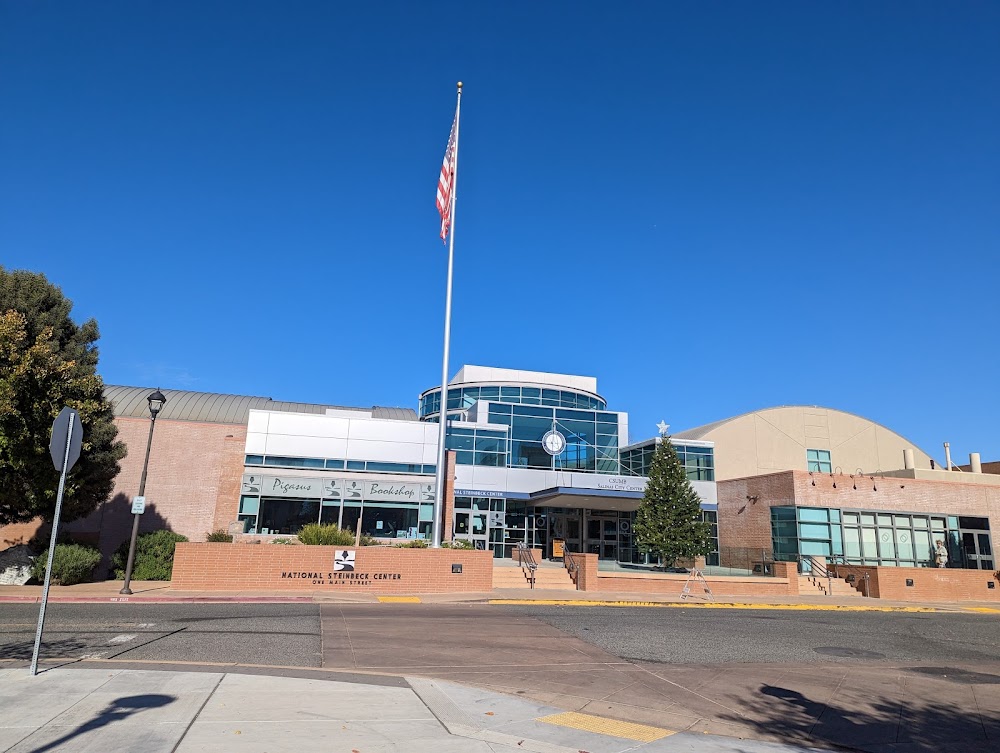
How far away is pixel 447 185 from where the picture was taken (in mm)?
23516

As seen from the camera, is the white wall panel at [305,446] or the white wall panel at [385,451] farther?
the white wall panel at [385,451]

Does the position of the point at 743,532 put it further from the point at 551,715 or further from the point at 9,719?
the point at 9,719

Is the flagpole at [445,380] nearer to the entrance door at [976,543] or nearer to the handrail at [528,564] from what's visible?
the handrail at [528,564]

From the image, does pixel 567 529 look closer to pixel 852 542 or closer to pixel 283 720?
pixel 852 542

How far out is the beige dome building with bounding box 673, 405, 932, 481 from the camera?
42938 mm

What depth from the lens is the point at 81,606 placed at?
612 inches

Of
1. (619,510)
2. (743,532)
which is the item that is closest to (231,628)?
(619,510)

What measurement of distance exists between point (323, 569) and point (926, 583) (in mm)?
24634

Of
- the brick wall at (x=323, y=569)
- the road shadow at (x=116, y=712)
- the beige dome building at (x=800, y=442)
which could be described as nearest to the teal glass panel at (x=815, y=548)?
the beige dome building at (x=800, y=442)

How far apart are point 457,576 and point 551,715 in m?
15.1

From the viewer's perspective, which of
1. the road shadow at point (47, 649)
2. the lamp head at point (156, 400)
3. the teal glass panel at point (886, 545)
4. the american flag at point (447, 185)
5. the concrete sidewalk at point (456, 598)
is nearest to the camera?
the road shadow at point (47, 649)

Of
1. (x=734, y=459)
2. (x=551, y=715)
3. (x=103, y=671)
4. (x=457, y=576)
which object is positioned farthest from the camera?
(x=734, y=459)

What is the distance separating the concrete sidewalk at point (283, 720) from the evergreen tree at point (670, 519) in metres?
25.1

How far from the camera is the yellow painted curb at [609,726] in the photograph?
6.63m
